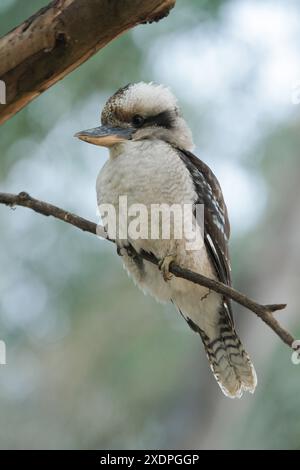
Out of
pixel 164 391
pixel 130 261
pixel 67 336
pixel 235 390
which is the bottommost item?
pixel 235 390

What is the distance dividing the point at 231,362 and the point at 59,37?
58.8 inches

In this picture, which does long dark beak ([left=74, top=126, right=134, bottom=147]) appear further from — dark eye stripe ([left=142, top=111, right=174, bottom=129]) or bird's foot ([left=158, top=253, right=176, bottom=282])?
bird's foot ([left=158, top=253, right=176, bottom=282])

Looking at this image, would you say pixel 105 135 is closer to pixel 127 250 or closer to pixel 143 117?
pixel 143 117

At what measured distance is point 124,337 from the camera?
8070 mm

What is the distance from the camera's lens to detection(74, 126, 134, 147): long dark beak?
297 cm

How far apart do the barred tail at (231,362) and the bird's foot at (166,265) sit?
474 mm

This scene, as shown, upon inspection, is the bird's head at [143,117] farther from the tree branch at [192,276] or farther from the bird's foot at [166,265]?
the tree branch at [192,276]

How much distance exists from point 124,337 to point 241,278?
180 centimetres

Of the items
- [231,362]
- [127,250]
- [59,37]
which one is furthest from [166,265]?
[59,37]

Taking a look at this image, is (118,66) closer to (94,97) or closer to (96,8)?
(94,97)

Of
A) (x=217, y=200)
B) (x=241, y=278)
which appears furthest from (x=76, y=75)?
(x=217, y=200)

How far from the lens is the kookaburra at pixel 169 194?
2.90 m

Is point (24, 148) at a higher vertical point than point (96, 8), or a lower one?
higher

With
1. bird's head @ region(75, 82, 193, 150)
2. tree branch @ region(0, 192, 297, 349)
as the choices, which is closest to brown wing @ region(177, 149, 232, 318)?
→ bird's head @ region(75, 82, 193, 150)
